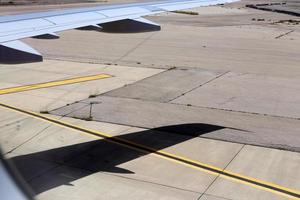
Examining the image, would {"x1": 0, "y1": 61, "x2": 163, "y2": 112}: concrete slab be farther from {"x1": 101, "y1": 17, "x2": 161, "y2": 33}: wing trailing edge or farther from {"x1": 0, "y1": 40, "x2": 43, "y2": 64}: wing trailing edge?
{"x1": 0, "y1": 40, "x2": 43, "y2": 64}: wing trailing edge

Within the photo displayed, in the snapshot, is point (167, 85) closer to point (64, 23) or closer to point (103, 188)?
point (64, 23)

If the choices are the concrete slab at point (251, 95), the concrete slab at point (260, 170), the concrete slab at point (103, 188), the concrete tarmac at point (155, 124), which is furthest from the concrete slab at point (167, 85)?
the concrete slab at point (103, 188)

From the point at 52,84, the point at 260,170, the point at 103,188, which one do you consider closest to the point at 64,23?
the point at 103,188

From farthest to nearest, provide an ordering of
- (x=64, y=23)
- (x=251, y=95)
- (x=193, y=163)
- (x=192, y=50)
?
(x=192, y=50)
(x=251, y=95)
(x=193, y=163)
(x=64, y=23)

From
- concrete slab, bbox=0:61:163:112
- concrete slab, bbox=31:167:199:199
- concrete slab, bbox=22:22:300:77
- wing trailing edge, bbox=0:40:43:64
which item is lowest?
concrete slab, bbox=22:22:300:77

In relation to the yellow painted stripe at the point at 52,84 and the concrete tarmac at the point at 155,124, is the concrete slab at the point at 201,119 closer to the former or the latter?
the concrete tarmac at the point at 155,124

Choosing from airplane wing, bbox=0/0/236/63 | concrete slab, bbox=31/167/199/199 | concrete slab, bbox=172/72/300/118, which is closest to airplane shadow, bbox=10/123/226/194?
concrete slab, bbox=31/167/199/199
